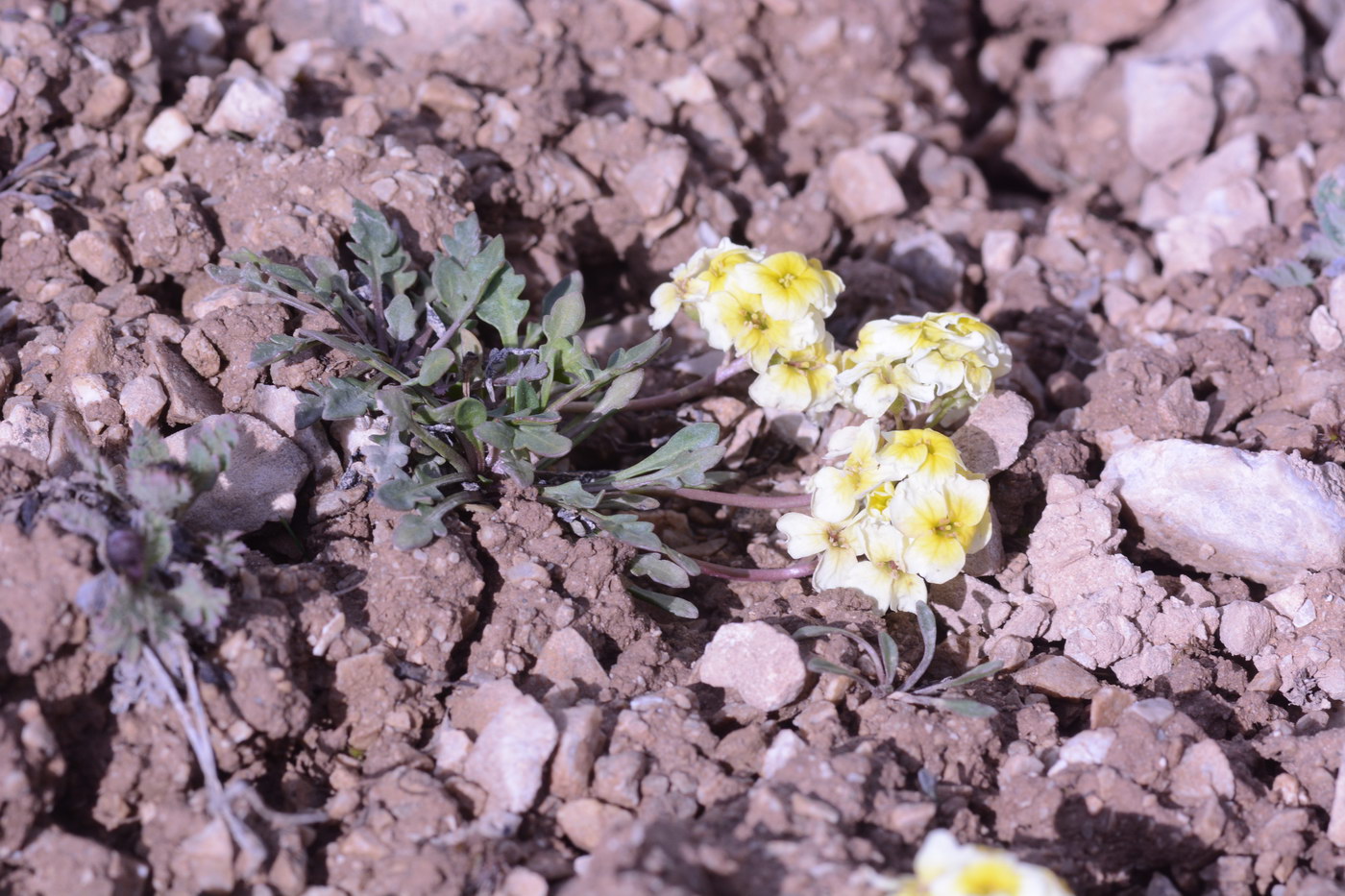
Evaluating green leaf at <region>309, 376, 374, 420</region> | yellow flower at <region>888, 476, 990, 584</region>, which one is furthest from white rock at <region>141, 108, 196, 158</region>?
yellow flower at <region>888, 476, 990, 584</region>

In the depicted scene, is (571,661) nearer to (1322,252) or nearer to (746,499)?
(746,499)

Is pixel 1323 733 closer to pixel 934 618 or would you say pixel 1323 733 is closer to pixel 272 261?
pixel 934 618

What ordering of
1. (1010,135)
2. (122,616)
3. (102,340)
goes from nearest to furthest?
(122,616), (102,340), (1010,135)

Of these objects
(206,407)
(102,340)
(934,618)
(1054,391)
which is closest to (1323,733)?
(934,618)

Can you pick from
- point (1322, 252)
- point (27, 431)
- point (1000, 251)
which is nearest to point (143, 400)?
point (27, 431)

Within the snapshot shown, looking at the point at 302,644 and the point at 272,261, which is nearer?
the point at 302,644

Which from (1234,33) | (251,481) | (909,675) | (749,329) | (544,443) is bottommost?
(909,675)

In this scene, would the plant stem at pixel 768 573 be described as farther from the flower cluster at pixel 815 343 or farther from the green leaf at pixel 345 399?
the green leaf at pixel 345 399
